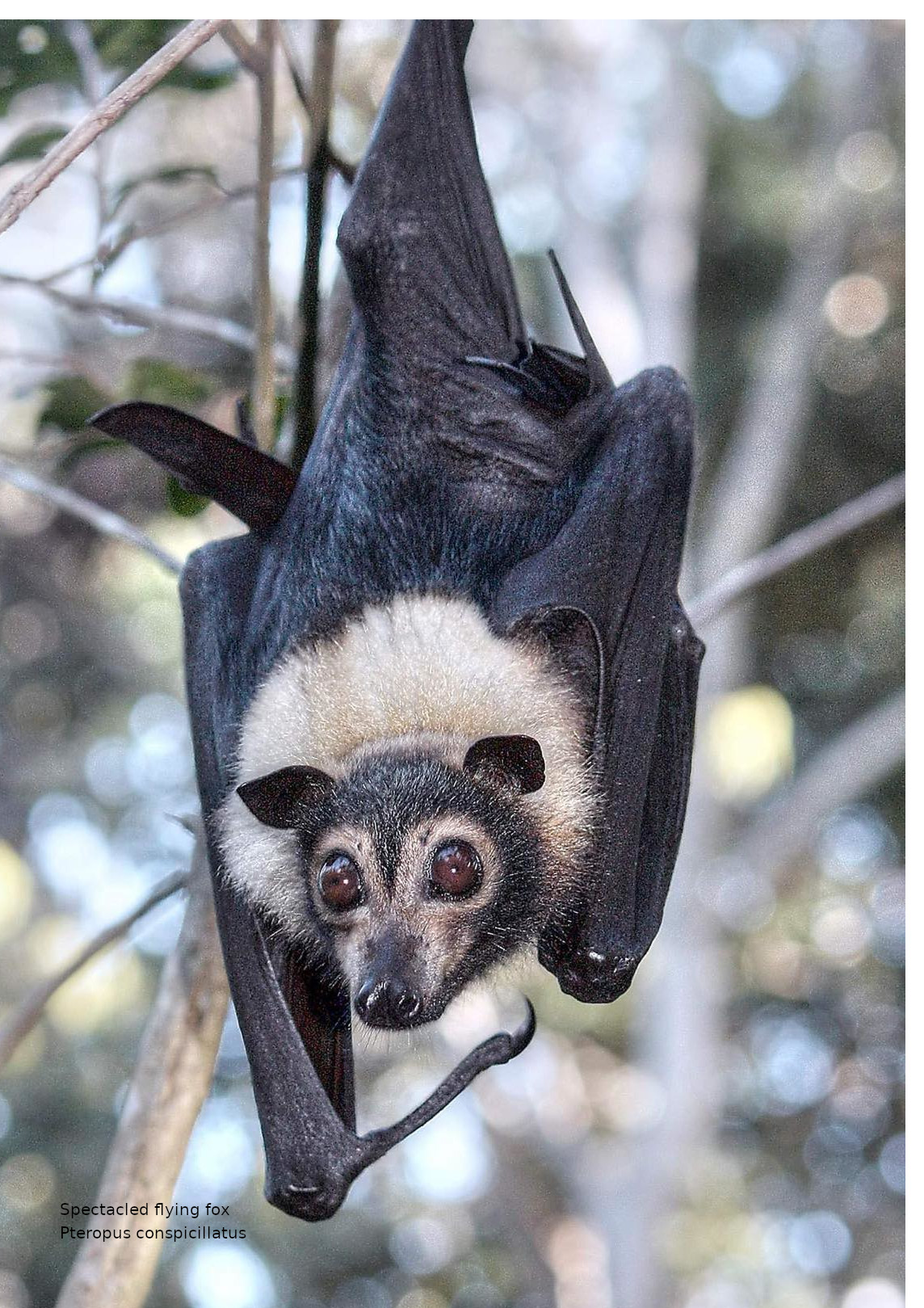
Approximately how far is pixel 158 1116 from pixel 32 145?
2.17 m

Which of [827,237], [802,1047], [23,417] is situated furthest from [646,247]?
[802,1047]

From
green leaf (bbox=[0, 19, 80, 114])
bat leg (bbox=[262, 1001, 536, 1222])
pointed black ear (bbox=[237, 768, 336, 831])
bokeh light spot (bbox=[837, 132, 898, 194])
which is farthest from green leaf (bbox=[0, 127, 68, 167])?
bokeh light spot (bbox=[837, 132, 898, 194])

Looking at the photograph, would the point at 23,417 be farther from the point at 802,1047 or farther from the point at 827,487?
the point at 802,1047

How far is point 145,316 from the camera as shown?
10.0 ft

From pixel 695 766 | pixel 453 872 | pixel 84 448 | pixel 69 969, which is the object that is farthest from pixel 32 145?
pixel 695 766

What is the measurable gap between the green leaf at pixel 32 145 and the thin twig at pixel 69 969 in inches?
67.0

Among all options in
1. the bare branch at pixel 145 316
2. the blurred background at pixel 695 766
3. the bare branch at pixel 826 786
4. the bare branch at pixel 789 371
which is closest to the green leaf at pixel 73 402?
the bare branch at pixel 145 316

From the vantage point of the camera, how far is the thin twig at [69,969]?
2.53 meters

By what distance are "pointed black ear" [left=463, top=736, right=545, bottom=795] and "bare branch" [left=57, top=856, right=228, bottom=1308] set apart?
63cm

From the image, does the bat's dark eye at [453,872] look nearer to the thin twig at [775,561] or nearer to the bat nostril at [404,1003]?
the bat nostril at [404,1003]

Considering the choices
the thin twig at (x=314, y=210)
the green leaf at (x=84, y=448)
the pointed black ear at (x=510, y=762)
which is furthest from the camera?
the green leaf at (x=84, y=448)

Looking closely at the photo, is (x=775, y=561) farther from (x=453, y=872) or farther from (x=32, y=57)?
(x=32, y=57)

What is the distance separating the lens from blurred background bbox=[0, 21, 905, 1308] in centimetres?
823

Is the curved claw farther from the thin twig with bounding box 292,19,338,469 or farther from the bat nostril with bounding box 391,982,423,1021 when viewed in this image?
the thin twig with bounding box 292,19,338,469
